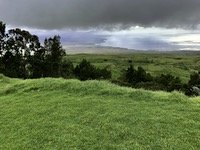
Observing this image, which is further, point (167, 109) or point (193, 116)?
point (167, 109)

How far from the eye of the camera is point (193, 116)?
35.6ft

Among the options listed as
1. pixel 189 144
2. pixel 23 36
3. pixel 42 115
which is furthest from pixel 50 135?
pixel 23 36

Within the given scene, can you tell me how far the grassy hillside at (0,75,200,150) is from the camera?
877cm

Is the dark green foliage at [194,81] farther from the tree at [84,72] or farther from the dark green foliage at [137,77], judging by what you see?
the tree at [84,72]

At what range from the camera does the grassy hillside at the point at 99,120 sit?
877cm

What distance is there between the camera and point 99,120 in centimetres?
1063

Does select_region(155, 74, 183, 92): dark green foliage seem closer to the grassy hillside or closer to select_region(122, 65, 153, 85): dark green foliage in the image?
select_region(122, 65, 153, 85): dark green foliage

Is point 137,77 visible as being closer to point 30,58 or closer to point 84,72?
point 84,72

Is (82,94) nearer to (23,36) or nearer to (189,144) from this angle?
(189,144)

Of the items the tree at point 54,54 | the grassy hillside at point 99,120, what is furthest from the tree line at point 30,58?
the grassy hillside at point 99,120

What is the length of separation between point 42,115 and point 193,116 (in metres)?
6.85

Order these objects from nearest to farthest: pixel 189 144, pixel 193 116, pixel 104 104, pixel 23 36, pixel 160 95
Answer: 1. pixel 189 144
2. pixel 193 116
3. pixel 104 104
4. pixel 160 95
5. pixel 23 36

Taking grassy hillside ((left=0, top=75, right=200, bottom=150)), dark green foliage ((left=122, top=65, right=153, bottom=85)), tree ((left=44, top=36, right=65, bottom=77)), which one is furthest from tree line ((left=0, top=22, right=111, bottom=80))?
grassy hillside ((left=0, top=75, right=200, bottom=150))

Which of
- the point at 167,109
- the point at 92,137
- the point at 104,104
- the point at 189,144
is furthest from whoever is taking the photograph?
the point at 104,104
